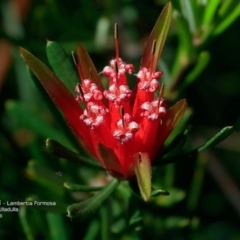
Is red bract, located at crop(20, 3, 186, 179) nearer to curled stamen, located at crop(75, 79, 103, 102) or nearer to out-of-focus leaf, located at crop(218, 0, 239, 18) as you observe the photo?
curled stamen, located at crop(75, 79, 103, 102)

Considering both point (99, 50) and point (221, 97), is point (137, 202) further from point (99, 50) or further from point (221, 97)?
point (221, 97)

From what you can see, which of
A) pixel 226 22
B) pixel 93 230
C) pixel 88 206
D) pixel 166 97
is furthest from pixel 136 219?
pixel 226 22

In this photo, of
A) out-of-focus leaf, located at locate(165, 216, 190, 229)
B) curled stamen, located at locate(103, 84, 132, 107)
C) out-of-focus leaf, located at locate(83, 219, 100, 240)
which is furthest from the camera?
out-of-focus leaf, located at locate(165, 216, 190, 229)

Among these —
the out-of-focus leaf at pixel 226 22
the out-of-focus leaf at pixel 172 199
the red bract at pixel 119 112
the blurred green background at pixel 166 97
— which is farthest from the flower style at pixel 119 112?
the out-of-focus leaf at pixel 172 199

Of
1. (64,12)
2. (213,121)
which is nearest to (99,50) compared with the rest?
(64,12)

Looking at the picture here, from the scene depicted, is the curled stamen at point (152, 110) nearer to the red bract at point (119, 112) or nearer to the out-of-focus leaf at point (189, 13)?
the red bract at point (119, 112)

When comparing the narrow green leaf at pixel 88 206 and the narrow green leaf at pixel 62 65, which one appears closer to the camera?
the narrow green leaf at pixel 88 206

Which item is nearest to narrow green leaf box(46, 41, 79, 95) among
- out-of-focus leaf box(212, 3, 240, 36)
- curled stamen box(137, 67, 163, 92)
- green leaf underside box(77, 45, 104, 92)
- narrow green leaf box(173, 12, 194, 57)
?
green leaf underside box(77, 45, 104, 92)
